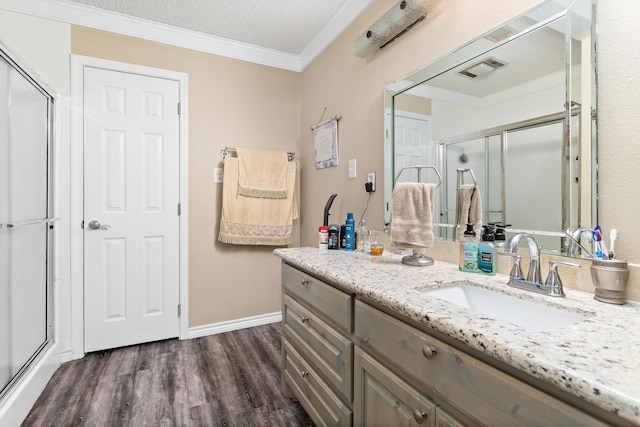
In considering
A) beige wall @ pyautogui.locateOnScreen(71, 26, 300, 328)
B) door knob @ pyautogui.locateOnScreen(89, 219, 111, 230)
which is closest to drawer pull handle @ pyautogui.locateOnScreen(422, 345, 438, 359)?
beige wall @ pyautogui.locateOnScreen(71, 26, 300, 328)

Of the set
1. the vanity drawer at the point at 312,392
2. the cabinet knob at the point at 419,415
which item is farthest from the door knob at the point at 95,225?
the cabinet knob at the point at 419,415

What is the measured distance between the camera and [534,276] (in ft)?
3.40

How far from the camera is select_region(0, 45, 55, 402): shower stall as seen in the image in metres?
1.55

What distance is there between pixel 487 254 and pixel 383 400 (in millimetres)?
677

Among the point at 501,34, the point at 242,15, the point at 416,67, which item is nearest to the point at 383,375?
the point at 501,34

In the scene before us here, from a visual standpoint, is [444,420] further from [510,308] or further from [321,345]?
[321,345]

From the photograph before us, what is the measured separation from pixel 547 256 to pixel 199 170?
2430 mm

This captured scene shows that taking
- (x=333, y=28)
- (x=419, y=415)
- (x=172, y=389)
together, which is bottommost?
(x=172, y=389)

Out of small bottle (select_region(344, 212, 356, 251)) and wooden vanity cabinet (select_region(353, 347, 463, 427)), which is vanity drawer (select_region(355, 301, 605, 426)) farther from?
small bottle (select_region(344, 212, 356, 251))

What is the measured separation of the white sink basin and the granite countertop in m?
0.02

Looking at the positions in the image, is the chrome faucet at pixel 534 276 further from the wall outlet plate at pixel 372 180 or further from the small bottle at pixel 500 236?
the wall outlet plate at pixel 372 180

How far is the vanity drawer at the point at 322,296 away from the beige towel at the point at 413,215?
40 cm

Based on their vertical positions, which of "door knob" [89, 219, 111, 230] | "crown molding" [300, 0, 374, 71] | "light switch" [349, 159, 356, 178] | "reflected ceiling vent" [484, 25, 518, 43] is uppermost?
"crown molding" [300, 0, 374, 71]

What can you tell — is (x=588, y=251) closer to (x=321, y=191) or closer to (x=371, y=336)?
(x=371, y=336)
